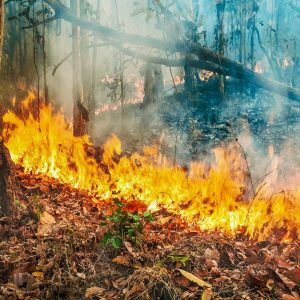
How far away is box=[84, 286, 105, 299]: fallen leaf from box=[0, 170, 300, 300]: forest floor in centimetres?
1

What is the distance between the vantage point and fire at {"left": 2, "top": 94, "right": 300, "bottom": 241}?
4.88 meters

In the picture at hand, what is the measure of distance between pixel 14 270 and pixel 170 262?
69.2 inches

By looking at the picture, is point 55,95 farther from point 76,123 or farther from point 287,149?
point 287,149

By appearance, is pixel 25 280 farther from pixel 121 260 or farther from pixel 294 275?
pixel 294 275

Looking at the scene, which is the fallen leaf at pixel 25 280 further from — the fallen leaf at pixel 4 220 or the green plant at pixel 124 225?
the fallen leaf at pixel 4 220

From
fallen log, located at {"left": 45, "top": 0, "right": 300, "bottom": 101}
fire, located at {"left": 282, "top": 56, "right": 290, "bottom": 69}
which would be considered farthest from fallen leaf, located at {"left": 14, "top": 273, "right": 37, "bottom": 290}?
fire, located at {"left": 282, "top": 56, "right": 290, "bottom": 69}

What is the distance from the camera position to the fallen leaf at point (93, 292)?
121 inches

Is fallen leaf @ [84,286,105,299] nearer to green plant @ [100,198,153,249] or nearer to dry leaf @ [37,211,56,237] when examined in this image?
green plant @ [100,198,153,249]

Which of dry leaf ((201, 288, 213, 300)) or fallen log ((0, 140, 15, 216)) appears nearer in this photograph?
dry leaf ((201, 288, 213, 300))

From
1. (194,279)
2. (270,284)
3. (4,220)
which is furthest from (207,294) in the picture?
(4,220)

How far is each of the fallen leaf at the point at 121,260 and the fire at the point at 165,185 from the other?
1940 mm

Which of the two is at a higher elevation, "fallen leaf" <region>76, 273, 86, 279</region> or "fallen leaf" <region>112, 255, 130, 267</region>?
"fallen leaf" <region>112, 255, 130, 267</region>

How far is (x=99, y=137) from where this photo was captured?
1477 cm

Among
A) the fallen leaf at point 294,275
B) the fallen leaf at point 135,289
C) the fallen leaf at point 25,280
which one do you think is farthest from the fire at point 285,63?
the fallen leaf at point 25,280
